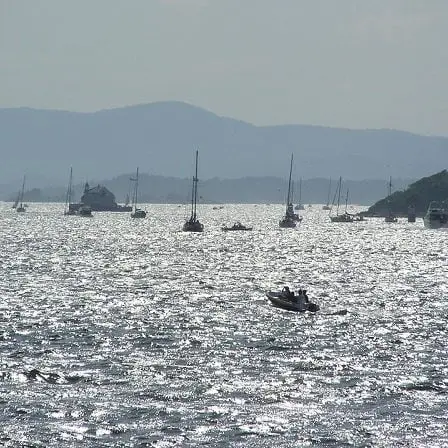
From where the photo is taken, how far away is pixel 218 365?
192ft

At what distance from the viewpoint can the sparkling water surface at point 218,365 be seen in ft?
144

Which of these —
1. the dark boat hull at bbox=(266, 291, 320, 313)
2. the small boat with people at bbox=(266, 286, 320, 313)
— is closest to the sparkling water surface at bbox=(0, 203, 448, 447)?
the dark boat hull at bbox=(266, 291, 320, 313)

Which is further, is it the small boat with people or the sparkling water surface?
the small boat with people

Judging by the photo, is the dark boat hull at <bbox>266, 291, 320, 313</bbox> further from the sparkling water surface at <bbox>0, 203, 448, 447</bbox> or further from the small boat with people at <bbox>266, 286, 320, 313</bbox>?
the sparkling water surface at <bbox>0, 203, 448, 447</bbox>

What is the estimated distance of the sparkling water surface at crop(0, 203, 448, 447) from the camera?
144 ft

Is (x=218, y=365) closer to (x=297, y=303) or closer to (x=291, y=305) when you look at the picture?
(x=291, y=305)

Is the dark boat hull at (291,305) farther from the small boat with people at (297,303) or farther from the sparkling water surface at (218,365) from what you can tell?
the sparkling water surface at (218,365)

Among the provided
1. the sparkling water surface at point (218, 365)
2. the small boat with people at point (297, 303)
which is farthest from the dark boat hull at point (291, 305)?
the sparkling water surface at point (218, 365)

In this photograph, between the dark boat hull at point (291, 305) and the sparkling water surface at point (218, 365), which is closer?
the sparkling water surface at point (218, 365)

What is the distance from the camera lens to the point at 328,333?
73.4m

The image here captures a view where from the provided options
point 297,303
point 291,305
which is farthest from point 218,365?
point 297,303

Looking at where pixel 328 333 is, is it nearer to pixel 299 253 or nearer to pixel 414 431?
pixel 414 431

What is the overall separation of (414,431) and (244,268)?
3975 inches

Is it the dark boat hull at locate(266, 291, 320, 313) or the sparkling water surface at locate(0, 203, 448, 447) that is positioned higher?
the dark boat hull at locate(266, 291, 320, 313)
